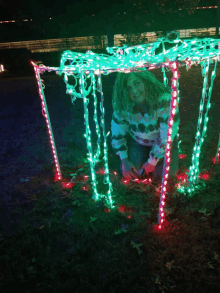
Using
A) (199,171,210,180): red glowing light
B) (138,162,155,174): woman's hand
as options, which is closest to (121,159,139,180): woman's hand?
(138,162,155,174): woman's hand

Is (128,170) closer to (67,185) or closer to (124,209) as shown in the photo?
(124,209)

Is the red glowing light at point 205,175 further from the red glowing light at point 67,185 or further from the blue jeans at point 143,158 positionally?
the red glowing light at point 67,185

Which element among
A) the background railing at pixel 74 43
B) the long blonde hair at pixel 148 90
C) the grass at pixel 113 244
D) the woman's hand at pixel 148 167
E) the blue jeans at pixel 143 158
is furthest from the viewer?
the background railing at pixel 74 43

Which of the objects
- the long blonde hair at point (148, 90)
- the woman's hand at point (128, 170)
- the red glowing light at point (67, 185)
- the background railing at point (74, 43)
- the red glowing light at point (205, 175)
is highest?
the background railing at point (74, 43)

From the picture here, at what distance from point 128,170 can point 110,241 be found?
1.46m

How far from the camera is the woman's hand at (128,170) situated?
4141 mm

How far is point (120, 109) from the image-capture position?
3.81m

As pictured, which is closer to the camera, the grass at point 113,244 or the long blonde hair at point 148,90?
the grass at point 113,244

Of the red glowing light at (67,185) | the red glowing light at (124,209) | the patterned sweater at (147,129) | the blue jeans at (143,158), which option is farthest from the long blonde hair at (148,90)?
the red glowing light at (67,185)

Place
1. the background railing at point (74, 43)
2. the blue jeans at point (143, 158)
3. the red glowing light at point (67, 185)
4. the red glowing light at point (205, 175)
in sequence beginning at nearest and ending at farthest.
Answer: the blue jeans at point (143, 158), the red glowing light at point (205, 175), the red glowing light at point (67, 185), the background railing at point (74, 43)

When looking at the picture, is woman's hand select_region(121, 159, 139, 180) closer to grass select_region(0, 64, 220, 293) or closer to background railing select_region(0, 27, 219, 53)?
grass select_region(0, 64, 220, 293)

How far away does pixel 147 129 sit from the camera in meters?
3.74

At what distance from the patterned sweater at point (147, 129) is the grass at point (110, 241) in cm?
80

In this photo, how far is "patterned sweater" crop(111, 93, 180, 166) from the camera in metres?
3.52
